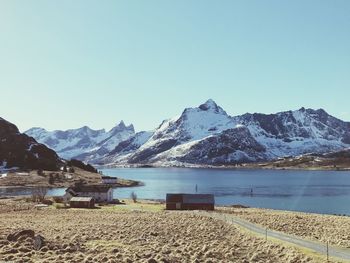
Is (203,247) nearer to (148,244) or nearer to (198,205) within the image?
(148,244)

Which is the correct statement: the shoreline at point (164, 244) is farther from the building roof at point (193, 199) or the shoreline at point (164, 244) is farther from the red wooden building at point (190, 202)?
the building roof at point (193, 199)

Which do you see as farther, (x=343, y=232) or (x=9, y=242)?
(x=343, y=232)

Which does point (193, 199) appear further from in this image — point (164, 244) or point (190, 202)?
point (164, 244)

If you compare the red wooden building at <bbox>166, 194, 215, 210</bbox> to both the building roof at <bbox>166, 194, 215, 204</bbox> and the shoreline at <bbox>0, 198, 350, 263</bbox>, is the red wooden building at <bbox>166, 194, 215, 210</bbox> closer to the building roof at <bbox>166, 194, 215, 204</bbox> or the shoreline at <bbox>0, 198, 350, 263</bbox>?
the building roof at <bbox>166, 194, 215, 204</bbox>

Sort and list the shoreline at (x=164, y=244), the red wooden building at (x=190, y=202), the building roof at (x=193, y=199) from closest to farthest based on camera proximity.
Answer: the shoreline at (x=164, y=244), the red wooden building at (x=190, y=202), the building roof at (x=193, y=199)

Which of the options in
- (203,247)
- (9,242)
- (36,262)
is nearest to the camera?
(36,262)

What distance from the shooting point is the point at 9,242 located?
3662 cm

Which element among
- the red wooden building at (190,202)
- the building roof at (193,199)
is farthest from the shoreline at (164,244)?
the building roof at (193,199)

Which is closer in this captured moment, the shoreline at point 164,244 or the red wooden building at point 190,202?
the shoreline at point 164,244

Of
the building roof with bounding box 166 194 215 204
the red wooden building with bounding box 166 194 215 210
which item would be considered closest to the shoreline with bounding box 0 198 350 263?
the red wooden building with bounding box 166 194 215 210

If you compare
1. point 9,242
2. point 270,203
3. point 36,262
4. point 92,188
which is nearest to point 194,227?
point 9,242

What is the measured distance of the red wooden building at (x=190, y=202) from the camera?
4434 inches

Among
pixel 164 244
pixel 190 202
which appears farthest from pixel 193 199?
pixel 164 244

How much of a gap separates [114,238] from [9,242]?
1231 cm
